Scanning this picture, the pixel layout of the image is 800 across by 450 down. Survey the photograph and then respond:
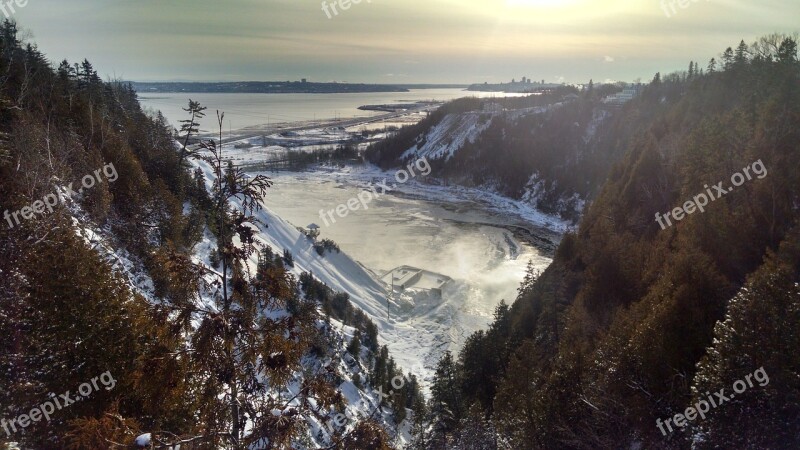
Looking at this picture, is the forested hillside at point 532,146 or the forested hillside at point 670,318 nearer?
the forested hillside at point 670,318

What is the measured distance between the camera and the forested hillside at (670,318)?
436 inches

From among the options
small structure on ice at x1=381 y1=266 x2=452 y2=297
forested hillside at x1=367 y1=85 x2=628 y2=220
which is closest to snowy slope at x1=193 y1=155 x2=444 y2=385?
small structure on ice at x1=381 y1=266 x2=452 y2=297

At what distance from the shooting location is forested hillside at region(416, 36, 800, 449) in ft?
36.3

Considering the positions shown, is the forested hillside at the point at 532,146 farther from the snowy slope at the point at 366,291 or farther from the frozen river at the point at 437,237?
the snowy slope at the point at 366,291

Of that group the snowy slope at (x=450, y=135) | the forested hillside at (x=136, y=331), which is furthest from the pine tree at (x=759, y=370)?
the snowy slope at (x=450, y=135)

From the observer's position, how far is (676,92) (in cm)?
9612

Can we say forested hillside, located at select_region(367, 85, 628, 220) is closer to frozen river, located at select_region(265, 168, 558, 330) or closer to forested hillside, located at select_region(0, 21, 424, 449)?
→ frozen river, located at select_region(265, 168, 558, 330)

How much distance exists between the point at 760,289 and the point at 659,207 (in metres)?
26.2

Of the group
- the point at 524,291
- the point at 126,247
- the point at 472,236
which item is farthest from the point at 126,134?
the point at 472,236

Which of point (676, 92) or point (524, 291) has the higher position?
point (676, 92)

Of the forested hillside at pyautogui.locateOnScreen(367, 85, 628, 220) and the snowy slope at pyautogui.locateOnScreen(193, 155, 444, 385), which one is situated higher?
the forested hillside at pyautogui.locateOnScreen(367, 85, 628, 220)

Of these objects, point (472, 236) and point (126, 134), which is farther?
point (472, 236)

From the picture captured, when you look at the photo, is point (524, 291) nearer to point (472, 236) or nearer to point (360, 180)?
point (472, 236)

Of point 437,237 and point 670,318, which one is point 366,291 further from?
point 670,318
